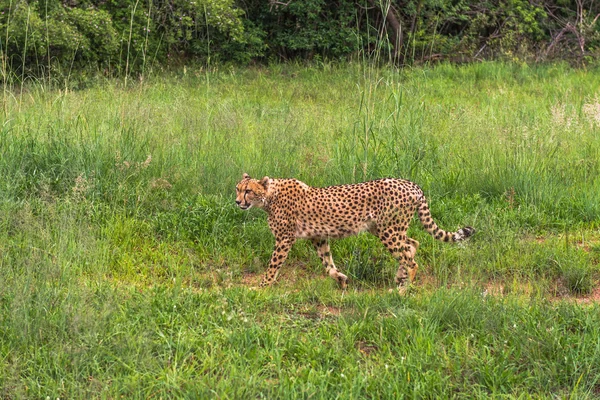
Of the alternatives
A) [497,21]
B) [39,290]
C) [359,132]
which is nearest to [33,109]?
[359,132]

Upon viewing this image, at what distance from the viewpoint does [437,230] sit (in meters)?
5.75

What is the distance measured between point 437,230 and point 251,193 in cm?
127

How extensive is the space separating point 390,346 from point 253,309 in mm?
853

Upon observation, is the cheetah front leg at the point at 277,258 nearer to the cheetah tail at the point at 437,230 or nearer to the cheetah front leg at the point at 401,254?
the cheetah front leg at the point at 401,254

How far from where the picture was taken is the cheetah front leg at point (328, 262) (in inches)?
222

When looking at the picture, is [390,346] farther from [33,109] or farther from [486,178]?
[33,109]

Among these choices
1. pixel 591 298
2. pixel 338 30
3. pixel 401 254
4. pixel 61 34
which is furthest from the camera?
pixel 338 30

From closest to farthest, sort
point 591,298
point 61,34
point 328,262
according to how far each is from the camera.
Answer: point 591,298 → point 328,262 → point 61,34

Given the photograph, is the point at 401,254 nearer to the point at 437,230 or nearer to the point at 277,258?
the point at 437,230

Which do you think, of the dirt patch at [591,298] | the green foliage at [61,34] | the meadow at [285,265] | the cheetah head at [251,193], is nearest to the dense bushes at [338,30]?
the green foliage at [61,34]

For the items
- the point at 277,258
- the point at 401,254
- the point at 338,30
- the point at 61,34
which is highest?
the point at 338,30

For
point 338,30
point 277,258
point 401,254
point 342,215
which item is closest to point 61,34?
point 338,30

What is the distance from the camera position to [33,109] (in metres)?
8.22

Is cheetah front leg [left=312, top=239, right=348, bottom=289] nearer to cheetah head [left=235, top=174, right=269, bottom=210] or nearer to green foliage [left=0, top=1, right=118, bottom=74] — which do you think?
cheetah head [left=235, top=174, right=269, bottom=210]
